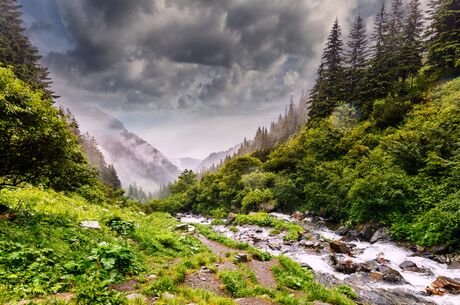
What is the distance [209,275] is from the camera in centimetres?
858

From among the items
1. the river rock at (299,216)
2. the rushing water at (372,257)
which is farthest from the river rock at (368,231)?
the river rock at (299,216)

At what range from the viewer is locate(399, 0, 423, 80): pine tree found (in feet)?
136

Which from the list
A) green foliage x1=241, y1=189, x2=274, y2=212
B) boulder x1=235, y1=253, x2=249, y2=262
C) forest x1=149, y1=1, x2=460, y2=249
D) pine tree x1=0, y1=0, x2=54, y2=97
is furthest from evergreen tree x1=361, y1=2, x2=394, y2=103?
pine tree x1=0, y1=0, x2=54, y2=97

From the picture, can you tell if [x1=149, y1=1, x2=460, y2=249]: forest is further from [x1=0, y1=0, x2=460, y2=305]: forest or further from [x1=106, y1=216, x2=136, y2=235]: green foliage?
[x1=106, y1=216, x2=136, y2=235]: green foliage

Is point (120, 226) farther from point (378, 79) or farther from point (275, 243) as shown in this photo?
point (378, 79)

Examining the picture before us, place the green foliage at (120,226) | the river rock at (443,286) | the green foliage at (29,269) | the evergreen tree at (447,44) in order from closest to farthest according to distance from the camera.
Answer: the green foliage at (29,269) → the river rock at (443,286) → the green foliage at (120,226) → the evergreen tree at (447,44)

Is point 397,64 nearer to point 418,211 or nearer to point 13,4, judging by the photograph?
point 418,211

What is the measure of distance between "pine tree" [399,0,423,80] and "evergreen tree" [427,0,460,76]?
9.98 feet

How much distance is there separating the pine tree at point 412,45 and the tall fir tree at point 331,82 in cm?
1183

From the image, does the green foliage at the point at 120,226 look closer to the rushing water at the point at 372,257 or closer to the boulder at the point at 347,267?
the rushing water at the point at 372,257

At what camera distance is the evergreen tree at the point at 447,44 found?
33.8 metres

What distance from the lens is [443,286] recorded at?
410 inches

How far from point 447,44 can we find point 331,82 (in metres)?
21.7

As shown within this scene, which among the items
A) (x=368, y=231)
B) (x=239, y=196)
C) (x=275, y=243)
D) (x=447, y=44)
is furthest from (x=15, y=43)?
(x=447, y=44)
